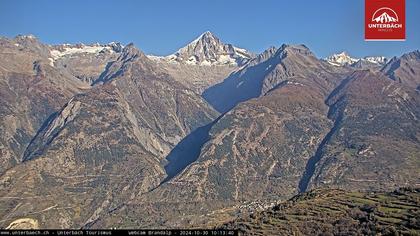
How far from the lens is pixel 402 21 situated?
87188 mm

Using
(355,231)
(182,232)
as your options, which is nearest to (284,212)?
(355,231)

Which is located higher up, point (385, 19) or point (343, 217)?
point (385, 19)

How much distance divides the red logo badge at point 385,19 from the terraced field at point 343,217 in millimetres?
55132

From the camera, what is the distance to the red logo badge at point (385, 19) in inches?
3413

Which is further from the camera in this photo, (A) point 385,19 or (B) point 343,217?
(B) point 343,217

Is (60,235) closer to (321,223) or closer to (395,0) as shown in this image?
(395,0)

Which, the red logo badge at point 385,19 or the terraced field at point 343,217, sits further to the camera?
the terraced field at point 343,217

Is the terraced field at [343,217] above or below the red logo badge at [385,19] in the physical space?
below

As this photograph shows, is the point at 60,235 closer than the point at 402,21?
Yes

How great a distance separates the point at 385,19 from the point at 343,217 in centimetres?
8421

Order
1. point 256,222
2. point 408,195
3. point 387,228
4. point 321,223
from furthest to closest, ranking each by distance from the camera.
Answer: point 408,195
point 256,222
point 321,223
point 387,228

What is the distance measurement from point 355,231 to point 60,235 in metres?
119

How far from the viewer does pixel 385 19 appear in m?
88.8

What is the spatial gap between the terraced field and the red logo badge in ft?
181
